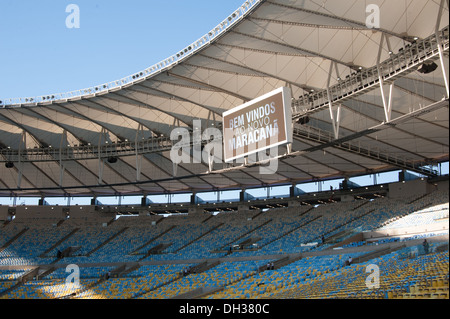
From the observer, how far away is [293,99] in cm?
3647

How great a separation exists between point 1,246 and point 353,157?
131ft

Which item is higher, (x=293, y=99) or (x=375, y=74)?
(x=293, y=99)

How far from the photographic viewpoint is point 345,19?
91.3ft

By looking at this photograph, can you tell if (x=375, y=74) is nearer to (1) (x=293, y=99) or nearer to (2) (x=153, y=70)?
(1) (x=293, y=99)

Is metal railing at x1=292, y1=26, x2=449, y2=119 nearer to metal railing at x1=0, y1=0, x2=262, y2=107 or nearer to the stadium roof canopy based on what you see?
the stadium roof canopy

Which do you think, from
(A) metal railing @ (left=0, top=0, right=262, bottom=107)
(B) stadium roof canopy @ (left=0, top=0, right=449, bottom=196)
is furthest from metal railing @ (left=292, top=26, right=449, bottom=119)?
(A) metal railing @ (left=0, top=0, right=262, bottom=107)

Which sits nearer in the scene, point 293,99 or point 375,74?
point 375,74

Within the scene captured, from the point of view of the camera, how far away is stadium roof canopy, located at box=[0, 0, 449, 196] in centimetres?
2791

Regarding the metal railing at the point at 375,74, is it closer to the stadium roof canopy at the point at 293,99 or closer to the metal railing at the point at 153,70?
the stadium roof canopy at the point at 293,99

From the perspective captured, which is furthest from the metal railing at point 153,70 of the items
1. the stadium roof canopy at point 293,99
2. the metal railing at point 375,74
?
the metal railing at point 375,74

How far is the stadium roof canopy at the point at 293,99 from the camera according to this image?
91.6 feet

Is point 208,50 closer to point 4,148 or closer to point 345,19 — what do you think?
point 345,19

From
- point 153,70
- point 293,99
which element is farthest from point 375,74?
point 153,70

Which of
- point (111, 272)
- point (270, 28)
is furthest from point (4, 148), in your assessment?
point (270, 28)
